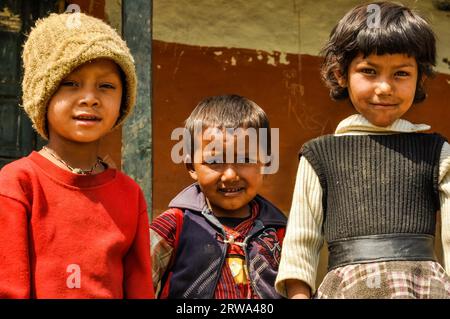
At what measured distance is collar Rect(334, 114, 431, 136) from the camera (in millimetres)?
2887

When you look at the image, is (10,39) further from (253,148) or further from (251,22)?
(253,148)

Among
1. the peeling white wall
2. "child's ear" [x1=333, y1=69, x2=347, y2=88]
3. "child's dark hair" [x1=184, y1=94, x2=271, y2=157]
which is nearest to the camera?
"child's ear" [x1=333, y1=69, x2=347, y2=88]

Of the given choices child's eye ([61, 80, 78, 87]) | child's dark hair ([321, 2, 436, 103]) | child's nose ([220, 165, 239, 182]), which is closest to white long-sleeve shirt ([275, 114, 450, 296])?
child's dark hair ([321, 2, 436, 103])

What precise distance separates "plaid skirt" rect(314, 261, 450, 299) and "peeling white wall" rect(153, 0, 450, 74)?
337cm

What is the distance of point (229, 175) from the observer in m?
3.21

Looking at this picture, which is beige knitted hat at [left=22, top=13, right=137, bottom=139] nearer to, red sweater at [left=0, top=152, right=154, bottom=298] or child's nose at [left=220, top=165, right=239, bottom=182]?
red sweater at [left=0, top=152, right=154, bottom=298]

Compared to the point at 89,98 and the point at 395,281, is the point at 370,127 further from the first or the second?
the point at 89,98

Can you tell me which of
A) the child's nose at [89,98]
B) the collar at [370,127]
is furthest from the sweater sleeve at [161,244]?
the collar at [370,127]

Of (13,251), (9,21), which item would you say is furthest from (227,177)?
(9,21)

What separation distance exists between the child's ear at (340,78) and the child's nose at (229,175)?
0.54m

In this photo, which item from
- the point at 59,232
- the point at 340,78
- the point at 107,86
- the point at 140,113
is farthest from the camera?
the point at 140,113

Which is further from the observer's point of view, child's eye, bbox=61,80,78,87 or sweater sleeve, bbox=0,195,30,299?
child's eye, bbox=61,80,78,87

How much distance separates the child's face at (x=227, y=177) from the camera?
3221 mm

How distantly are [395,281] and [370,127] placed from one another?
57 centimetres
